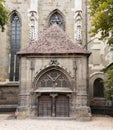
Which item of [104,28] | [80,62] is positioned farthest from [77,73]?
[104,28]

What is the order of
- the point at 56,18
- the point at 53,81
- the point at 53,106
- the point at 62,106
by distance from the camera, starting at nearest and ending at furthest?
the point at 53,106, the point at 62,106, the point at 53,81, the point at 56,18

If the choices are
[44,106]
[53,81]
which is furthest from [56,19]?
[44,106]

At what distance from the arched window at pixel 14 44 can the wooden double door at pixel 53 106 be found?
8848 mm

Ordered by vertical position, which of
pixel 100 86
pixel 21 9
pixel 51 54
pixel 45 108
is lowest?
pixel 45 108

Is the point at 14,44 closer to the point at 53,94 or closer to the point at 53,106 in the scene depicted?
the point at 53,94

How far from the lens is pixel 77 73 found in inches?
867

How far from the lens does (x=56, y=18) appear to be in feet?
105

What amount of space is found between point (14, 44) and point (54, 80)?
10645 millimetres

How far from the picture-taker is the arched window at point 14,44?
100 feet

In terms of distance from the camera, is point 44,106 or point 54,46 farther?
point 54,46

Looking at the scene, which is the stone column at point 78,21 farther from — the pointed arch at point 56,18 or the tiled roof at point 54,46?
the tiled roof at point 54,46

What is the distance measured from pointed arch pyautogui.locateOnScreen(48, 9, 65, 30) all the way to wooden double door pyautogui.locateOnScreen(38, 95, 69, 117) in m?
11.5

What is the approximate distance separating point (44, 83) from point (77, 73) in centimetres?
267

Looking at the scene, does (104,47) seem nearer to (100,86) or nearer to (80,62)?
(100,86)
